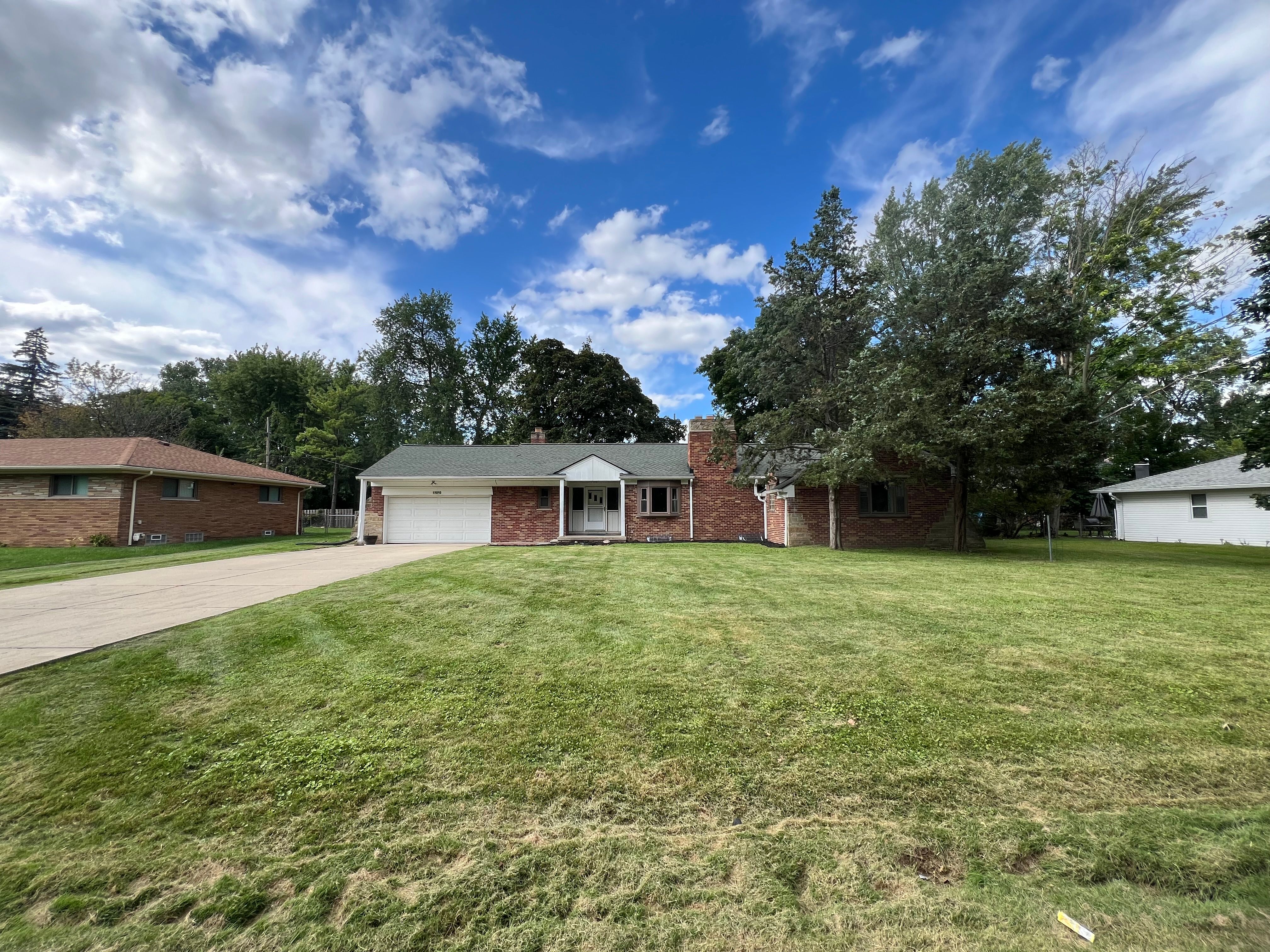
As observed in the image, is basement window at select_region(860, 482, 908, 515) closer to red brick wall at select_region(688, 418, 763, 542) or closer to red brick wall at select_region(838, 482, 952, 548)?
red brick wall at select_region(838, 482, 952, 548)

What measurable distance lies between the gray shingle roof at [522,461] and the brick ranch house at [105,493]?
648 cm

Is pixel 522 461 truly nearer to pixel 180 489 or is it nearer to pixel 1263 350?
pixel 180 489

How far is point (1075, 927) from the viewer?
1715 millimetres

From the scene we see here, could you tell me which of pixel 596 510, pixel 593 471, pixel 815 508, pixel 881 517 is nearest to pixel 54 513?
pixel 593 471

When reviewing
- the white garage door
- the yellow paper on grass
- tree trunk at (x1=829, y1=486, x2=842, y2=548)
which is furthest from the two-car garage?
the yellow paper on grass

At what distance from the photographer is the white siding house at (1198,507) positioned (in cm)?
1827

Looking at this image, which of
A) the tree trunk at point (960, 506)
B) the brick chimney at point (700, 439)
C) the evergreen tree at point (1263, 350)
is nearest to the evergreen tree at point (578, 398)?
the brick chimney at point (700, 439)

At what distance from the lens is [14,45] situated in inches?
297

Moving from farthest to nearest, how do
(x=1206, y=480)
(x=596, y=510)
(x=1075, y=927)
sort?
(x=596, y=510)
(x=1206, y=480)
(x=1075, y=927)

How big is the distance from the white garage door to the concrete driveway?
800 cm

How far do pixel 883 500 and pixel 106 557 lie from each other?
2370 cm

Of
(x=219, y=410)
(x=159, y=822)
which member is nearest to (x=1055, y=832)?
(x=159, y=822)

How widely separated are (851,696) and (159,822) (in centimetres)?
387

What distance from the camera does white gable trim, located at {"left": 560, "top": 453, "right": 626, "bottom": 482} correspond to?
63.5ft
